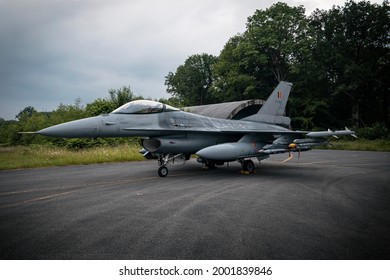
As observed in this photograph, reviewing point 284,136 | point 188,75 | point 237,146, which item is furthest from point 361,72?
point 188,75

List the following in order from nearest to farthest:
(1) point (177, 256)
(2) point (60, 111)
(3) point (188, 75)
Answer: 1. (1) point (177, 256)
2. (2) point (60, 111)
3. (3) point (188, 75)

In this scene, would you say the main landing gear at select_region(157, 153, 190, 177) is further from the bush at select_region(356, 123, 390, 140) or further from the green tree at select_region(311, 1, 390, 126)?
the green tree at select_region(311, 1, 390, 126)

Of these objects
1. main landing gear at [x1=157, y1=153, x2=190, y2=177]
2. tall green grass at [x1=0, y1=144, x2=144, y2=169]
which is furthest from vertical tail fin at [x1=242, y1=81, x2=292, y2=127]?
tall green grass at [x1=0, y1=144, x2=144, y2=169]

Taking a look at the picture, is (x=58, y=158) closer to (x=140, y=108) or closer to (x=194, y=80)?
(x=140, y=108)

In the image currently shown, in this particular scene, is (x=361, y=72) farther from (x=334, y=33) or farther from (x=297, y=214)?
(x=297, y=214)

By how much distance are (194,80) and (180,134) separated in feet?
195

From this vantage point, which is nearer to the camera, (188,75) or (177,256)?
(177,256)

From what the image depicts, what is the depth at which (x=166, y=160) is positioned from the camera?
945cm

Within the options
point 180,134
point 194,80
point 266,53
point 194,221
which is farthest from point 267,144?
point 194,80

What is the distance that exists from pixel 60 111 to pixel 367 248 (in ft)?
90.1

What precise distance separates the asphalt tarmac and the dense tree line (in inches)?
1215

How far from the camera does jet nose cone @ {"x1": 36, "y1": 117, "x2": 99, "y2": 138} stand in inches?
290

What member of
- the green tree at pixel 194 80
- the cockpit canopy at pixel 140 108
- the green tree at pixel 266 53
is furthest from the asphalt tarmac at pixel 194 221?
the green tree at pixel 194 80

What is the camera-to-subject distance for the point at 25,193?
6.49 m
